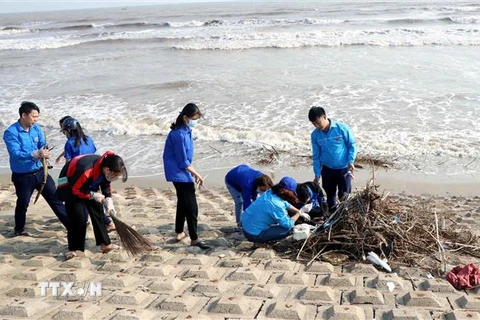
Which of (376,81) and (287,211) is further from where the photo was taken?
(376,81)

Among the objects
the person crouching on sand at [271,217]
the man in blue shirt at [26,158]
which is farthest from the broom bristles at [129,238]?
the person crouching on sand at [271,217]

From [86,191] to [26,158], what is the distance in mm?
1099

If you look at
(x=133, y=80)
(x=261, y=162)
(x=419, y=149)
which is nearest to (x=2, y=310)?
(x=261, y=162)

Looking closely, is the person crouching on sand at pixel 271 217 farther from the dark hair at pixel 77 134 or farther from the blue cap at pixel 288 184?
the dark hair at pixel 77 134

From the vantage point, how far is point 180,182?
5285 mm

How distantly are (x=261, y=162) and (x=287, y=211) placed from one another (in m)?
4.34

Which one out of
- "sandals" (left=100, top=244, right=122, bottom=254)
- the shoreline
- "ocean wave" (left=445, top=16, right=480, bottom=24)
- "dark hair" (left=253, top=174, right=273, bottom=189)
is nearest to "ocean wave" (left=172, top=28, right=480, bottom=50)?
"ocean wave" (left=445, top=16, right=480, bottom=24)

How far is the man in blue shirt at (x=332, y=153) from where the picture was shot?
223 inches

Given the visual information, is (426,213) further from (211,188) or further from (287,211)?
(211,188)

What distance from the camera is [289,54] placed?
2356cm

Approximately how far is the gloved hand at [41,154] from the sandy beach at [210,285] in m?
0.98

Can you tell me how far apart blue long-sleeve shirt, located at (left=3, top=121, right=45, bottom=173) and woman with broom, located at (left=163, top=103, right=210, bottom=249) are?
1.54 meters

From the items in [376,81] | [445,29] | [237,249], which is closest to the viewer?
[237,249]

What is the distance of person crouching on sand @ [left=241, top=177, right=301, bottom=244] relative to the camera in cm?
520
